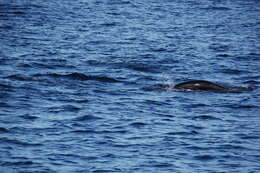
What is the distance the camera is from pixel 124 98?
2266cm

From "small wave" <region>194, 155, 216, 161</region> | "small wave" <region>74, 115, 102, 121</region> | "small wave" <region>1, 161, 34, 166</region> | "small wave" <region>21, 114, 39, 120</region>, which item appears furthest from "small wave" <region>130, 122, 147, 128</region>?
"small wave" <region>1, 161, 34, 166</region>

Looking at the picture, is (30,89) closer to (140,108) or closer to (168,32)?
(140,108)

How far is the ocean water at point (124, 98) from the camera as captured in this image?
1628 centimetres

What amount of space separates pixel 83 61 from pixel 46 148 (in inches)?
542

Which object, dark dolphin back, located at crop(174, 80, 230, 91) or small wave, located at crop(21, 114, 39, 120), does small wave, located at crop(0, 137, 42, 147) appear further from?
dark dolphin back, located at crop(174, 80, 230, 91)

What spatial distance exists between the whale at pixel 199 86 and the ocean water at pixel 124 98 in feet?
1.29

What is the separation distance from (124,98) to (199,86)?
9.94ft

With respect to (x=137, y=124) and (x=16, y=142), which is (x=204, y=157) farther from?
(x=16, y=142)

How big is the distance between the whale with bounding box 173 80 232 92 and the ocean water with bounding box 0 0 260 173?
392mm

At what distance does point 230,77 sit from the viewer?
27469mm

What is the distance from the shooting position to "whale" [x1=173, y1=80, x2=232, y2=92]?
24156 millimetres

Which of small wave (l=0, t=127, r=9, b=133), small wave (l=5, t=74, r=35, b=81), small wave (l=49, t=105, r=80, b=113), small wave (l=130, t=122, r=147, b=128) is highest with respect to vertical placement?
small wave (l=0, t=127, r=9, b=133)

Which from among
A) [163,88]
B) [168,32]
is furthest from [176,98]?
[168,32]

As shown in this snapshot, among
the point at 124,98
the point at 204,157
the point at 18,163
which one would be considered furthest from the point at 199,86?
the point at 18,163
